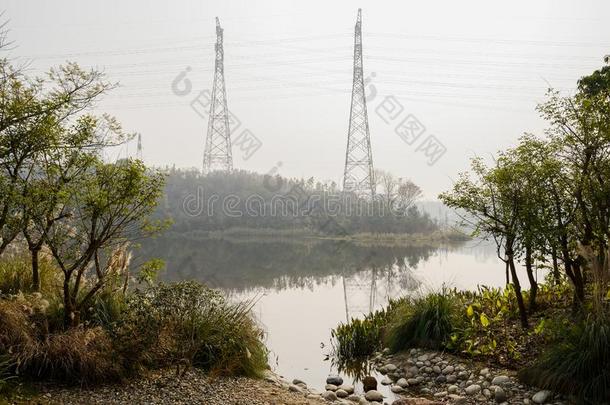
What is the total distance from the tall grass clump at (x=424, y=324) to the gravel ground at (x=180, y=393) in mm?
2501

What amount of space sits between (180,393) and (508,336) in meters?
4.34

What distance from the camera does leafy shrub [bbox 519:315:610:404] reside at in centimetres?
495

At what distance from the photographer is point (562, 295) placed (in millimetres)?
7883

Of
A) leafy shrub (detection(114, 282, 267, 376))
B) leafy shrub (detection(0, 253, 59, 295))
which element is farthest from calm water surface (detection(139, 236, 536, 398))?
leafy shrub (detection(0, 253, 59, 295))

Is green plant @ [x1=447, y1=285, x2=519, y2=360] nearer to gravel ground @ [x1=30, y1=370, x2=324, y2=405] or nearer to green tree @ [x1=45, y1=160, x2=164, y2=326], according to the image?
gravel ground @ [x1=30, y1=370, x2=324, y2=405]

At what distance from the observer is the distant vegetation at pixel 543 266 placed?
5.31m

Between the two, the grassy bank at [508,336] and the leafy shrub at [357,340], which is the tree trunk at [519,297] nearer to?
the grassy bank at [508,336]

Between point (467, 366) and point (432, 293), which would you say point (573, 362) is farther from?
point (432, 293)

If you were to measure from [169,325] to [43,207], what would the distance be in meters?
1.78

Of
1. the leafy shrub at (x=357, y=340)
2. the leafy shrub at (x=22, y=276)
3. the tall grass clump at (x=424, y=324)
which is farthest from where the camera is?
the leafy shrub at (x=357, y=340)

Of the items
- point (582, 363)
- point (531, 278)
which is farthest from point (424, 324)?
point (582, 363)

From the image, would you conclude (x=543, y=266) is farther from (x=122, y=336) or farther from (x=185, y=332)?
(x=122, y=336)

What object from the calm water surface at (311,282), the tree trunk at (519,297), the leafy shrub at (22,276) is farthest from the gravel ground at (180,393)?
the tree trunk at (519,297)

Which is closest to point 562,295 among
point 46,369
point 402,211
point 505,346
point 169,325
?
point 505,346
